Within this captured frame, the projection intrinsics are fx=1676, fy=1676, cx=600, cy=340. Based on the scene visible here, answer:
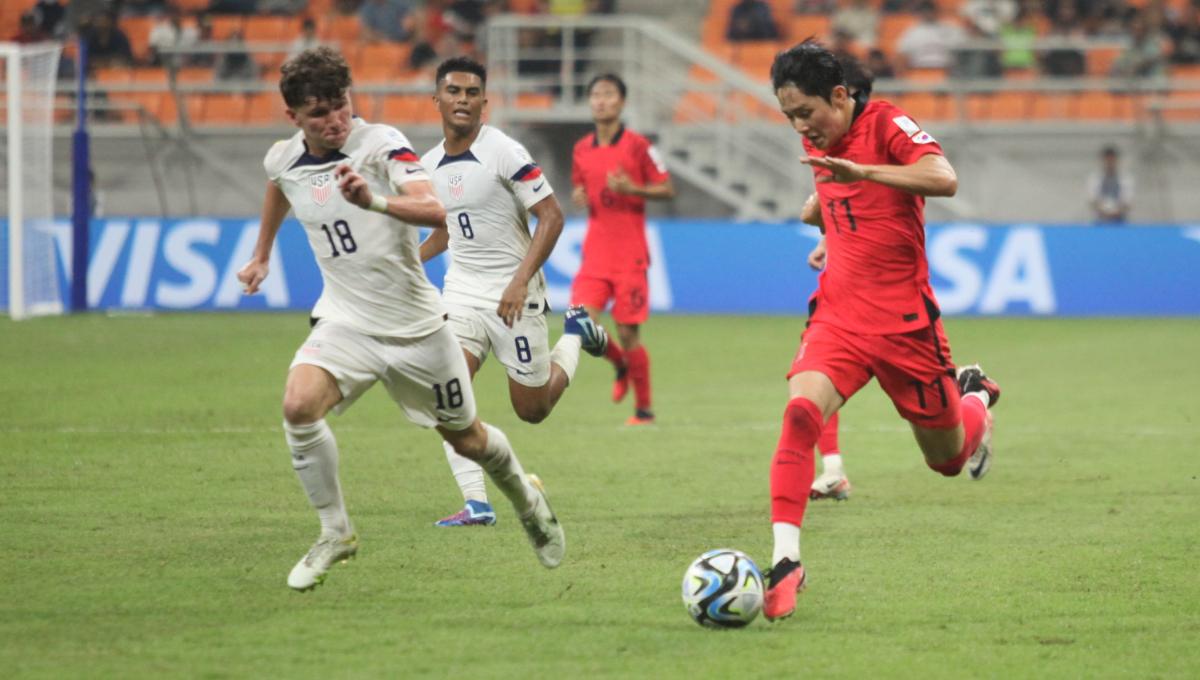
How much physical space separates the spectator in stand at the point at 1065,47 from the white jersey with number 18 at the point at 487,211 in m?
16.5

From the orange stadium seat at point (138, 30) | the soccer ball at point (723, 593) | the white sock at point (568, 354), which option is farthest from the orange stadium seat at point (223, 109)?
the soccer ball at point (723, 593)

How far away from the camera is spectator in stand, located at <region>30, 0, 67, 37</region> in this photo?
969 inches

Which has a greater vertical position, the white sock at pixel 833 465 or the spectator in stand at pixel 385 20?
→ the white sock at pixel 833 465

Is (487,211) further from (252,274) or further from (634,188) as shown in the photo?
(634,188)

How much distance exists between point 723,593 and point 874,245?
160 centimetres

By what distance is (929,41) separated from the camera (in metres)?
24.5

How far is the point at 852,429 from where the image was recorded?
1207cm

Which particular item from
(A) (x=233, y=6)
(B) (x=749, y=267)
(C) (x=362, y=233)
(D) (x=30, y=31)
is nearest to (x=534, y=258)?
(C) (x=362, y=233)

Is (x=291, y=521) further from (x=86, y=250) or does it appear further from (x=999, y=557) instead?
(x=86, y=250)

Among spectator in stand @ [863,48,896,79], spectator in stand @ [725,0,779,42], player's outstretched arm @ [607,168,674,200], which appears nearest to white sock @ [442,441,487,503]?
player's outstretched arm @ [607,168,674,200]

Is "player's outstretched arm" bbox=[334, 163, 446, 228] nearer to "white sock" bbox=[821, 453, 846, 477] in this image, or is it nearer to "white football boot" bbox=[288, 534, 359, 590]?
"white football boot" bbox=[288, 534, 359, 590]

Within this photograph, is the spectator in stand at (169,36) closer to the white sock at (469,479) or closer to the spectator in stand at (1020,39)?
the spectator in stand at (1020,39)

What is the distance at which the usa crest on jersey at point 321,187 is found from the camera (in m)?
6.47

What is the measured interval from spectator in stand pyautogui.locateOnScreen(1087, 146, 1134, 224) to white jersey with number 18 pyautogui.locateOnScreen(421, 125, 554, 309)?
15.7 meters
